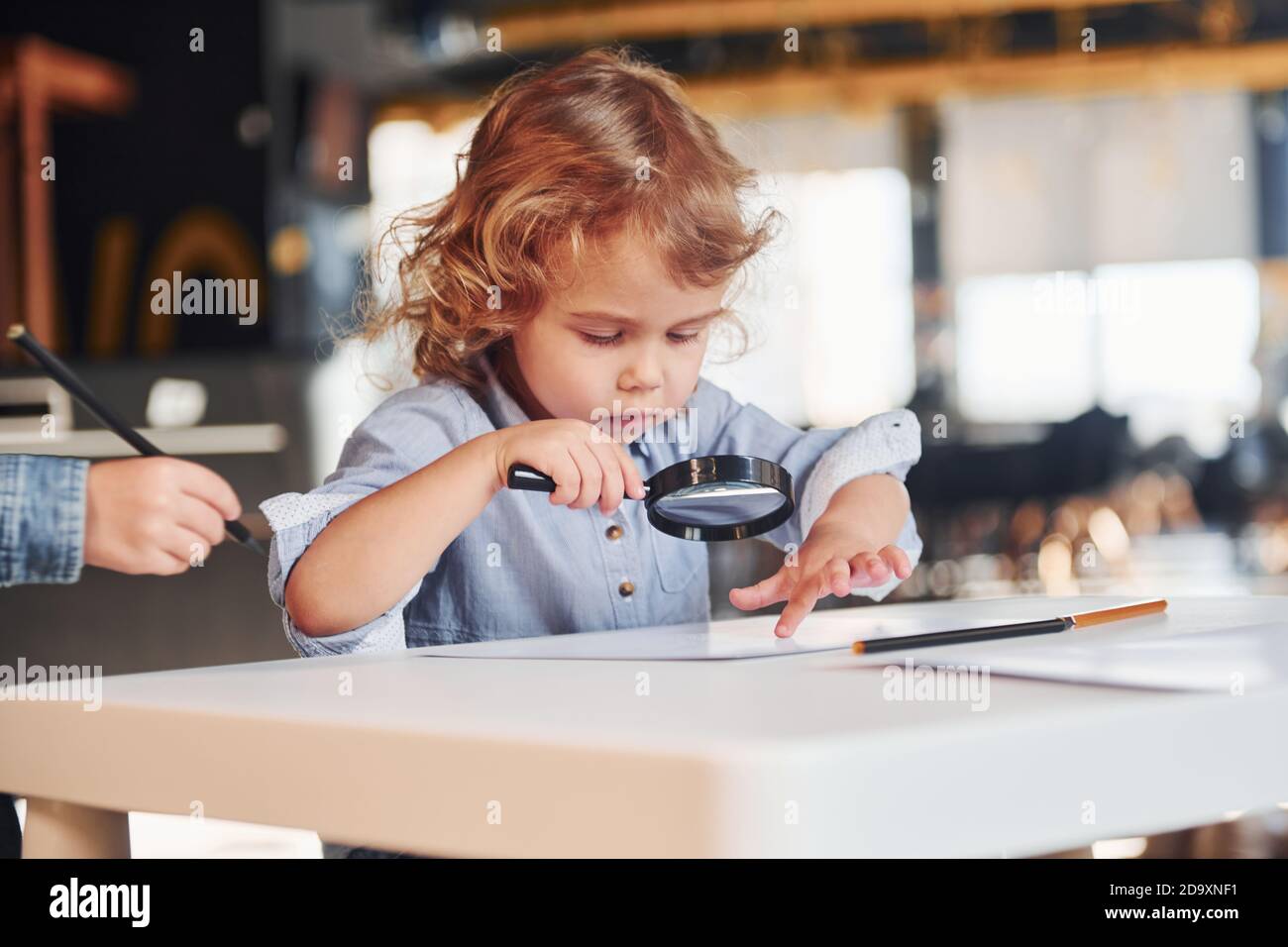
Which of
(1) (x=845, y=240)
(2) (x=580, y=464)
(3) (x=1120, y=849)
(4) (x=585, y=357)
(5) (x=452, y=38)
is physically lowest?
(3) (x=1120, y=849)

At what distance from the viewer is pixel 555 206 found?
93cm

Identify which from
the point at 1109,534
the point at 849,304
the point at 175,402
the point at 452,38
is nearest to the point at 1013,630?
the point at 175,402

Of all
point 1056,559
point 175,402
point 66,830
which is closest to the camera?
point 66,830

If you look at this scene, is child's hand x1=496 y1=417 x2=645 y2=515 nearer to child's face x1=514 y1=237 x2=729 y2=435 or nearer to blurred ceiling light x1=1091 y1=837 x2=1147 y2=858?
child's face x1=514 y1=237 x2=729 y2=435

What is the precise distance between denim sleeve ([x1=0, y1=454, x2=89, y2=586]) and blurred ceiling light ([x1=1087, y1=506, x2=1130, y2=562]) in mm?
4304

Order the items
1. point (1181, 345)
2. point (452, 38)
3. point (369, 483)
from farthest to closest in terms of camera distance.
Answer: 1. point (1181, 345)
2. point (452, 38)
3. point (369, 483)

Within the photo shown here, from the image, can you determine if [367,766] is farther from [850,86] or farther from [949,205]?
[949,205]

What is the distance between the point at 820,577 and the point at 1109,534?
421cm

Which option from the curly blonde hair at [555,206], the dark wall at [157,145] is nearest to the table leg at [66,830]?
the curly blonde hair at [555,206]

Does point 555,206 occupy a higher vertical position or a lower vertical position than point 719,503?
higher

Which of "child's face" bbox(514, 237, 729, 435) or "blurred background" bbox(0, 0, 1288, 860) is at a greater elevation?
"blurred background" bbox(0, 0, 1288, 860)

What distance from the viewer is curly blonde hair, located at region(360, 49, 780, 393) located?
94 cm

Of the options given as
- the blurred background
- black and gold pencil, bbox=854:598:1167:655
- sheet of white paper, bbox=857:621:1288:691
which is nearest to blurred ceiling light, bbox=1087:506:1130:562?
the blurred background

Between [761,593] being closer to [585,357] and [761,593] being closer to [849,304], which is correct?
[585,357]
